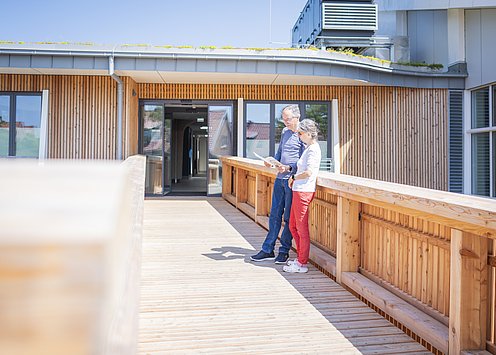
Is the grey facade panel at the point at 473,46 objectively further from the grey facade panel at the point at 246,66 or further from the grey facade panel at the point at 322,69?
the grey facade panel at the point at 246,66

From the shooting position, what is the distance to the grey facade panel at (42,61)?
9500 millimetres

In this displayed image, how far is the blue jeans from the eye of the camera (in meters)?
4.80

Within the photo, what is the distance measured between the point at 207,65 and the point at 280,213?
577cm

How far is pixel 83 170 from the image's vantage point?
538mm

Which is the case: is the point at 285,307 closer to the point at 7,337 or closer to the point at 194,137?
the point at 7,337

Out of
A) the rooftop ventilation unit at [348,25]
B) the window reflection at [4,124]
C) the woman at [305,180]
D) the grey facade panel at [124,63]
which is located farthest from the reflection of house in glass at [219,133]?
the woman at [305,180]

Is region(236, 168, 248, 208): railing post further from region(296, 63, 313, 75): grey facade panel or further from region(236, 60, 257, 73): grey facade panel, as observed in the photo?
region(296, 63, 313, 75): grey facade panel

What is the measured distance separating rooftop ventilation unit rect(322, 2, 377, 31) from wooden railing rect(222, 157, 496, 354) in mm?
9730

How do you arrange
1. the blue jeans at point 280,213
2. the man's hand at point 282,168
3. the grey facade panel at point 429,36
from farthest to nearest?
the grey facade panel at point 429,36
the blue jeans at point 280,213
the man's hand at point 282,168

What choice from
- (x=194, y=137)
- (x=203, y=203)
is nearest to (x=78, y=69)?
(x=203, y=203)

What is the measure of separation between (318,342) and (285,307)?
673 millimetres

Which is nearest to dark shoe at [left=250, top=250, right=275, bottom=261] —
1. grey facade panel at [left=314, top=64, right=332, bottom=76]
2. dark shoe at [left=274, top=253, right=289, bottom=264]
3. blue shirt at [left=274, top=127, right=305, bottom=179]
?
dark shoe at [left=274, top=253, right=289, bottom=264]

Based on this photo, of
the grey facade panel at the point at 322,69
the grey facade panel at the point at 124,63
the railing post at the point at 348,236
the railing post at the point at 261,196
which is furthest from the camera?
the grey facade panel at the point at 322,69

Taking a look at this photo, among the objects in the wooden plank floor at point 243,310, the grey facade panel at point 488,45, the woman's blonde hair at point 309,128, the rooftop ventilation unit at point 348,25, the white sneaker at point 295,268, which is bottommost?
the wooden plank floor at point 243,310
